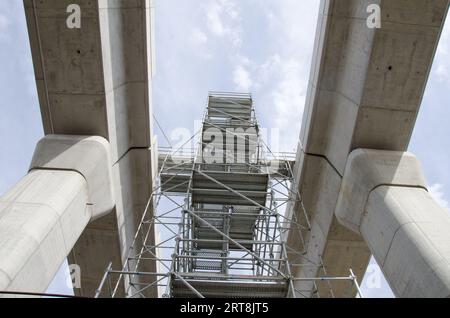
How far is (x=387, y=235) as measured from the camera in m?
8.02

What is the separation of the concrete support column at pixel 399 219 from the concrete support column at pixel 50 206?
19.0 feet

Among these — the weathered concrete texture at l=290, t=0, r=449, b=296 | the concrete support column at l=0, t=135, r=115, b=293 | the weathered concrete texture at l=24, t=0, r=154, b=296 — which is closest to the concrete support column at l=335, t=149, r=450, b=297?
the weathered concrete texture at l=290, t=0, r=449, b=296

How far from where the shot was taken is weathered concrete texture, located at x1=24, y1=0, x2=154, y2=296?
854 cm

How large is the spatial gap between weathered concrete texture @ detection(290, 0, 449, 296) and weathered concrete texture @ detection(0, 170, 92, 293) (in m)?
6.26

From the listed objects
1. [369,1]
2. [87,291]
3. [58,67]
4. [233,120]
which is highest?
[369,1]

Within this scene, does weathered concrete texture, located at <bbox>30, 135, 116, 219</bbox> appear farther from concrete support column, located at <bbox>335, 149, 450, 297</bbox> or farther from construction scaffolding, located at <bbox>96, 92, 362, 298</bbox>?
concrete support column, located at <bbox>335, 149, 450, 297</bbox>

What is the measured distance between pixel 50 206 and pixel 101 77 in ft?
10.1

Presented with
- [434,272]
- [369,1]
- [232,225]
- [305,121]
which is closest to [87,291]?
[232,225]

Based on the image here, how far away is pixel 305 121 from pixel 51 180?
279 inches

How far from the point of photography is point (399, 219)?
775cm

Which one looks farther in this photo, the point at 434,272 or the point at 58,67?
the point at 58,67

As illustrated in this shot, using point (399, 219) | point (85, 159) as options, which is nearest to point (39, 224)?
point (85, 159)

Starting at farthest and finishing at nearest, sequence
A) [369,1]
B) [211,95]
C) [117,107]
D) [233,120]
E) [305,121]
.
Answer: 1. [211,95]
2. [233,120]
3. [305,121]
4. [117,107]
5. [369,1]
